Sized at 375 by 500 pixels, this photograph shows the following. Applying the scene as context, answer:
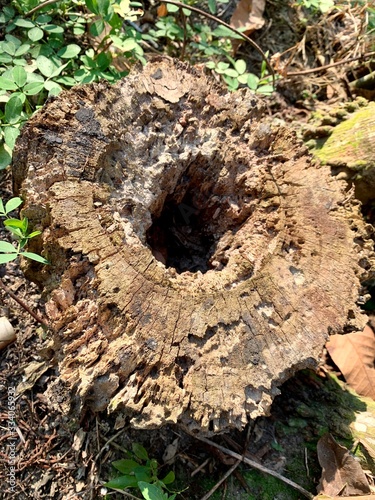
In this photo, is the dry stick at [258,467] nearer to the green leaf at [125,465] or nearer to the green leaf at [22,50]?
the green leaf at [125,465]

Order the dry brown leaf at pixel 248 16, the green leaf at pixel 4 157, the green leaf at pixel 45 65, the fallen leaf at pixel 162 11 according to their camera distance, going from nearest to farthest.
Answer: the green leaf at pixel 4 157, the green leaf at pixel 45 65, the fallen leaf at pixel 162 11, the dry brown leaf at pixel 248 16

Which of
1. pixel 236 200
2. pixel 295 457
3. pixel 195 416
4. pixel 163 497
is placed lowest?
pixel 295 457

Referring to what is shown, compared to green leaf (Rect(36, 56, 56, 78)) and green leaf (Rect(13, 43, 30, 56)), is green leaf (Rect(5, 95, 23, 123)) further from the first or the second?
green leaf (Rect(13, 43, 30, 56))

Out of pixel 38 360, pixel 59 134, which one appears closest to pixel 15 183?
pixel 59 134

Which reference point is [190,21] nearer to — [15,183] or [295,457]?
[15,183]

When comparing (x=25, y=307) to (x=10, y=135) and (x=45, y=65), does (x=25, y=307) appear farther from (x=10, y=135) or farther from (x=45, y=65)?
(x=45, y=65)

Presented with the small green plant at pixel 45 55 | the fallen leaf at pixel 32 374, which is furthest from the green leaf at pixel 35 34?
the fallen leaf at pixel 32 374
